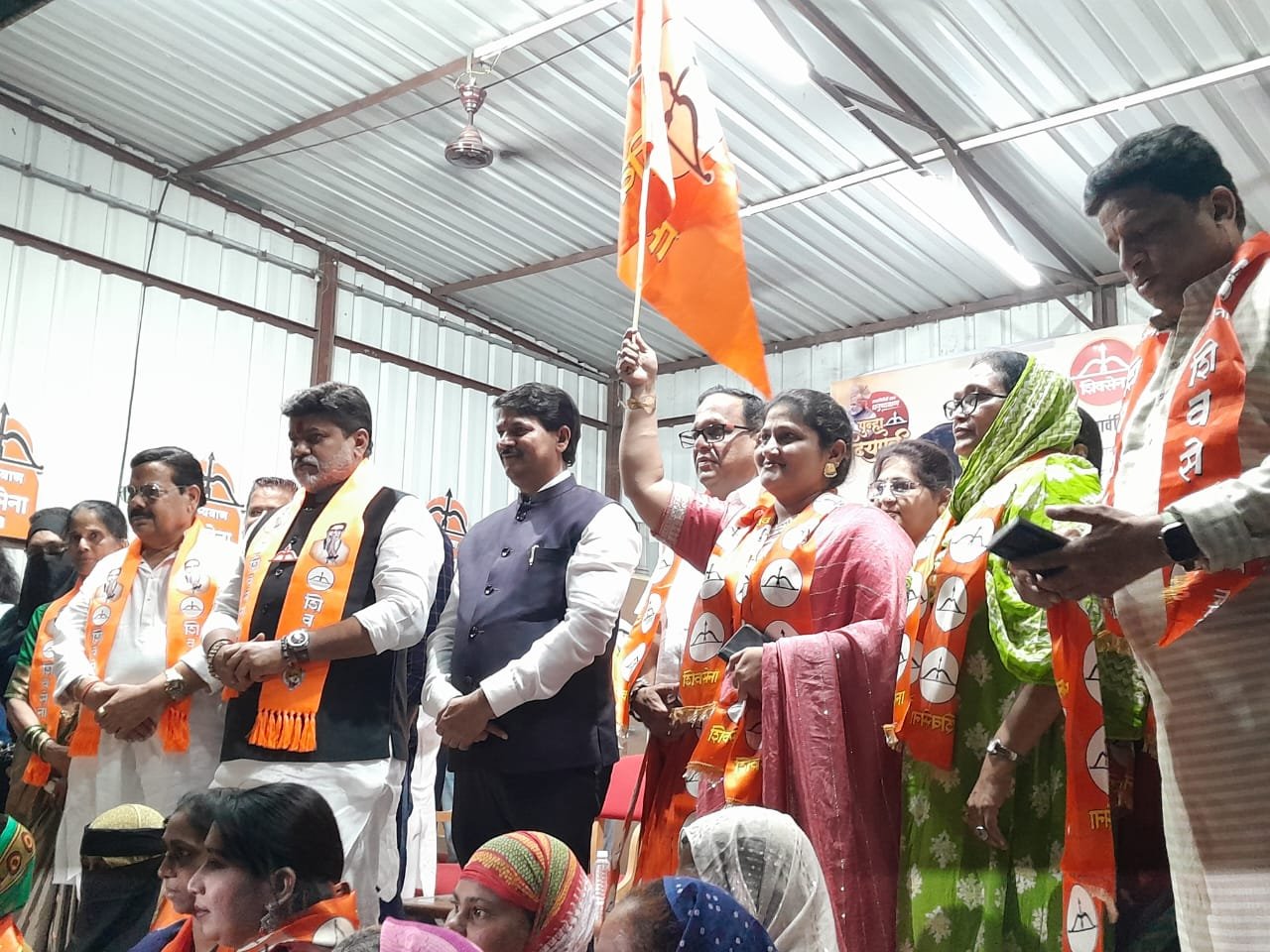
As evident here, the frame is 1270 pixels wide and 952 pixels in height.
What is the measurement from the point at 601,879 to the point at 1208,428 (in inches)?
117

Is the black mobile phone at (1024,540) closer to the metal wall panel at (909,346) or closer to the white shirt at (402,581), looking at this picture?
the white shirt at (402,581)

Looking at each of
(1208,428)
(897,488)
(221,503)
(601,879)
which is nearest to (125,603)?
(601,879)

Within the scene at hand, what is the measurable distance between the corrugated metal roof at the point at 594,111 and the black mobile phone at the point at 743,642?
4918 millimetres

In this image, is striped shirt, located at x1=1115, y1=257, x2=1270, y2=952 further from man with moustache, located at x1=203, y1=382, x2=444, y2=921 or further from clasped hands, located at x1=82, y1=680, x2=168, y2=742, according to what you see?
clasped hands, located at x1=82, y1=680, x2=168, y2=742

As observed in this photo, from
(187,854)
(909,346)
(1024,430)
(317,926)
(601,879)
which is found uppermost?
(909,346)

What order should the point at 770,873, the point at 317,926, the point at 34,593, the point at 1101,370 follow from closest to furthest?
the point at 770,873 < the point at 317,926 < the point at 34,593 < the point at 1101,370

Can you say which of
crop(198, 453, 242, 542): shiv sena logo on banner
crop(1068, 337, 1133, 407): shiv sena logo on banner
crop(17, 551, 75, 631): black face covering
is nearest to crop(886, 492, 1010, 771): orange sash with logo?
crop(17, 551, 75, 631): black face covering

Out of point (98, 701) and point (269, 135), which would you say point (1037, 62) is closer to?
point (269, 135)

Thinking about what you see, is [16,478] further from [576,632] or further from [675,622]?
[576,632]

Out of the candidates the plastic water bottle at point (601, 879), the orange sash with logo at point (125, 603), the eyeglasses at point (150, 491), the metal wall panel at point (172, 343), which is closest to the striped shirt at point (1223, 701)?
the plastic water bottle at point (601, 879)

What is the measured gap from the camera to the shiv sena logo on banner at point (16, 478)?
24.9 feet

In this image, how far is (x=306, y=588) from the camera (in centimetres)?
325

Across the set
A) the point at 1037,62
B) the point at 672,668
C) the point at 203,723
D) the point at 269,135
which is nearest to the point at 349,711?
the point at 203,723

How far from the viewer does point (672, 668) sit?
3.41 meters
